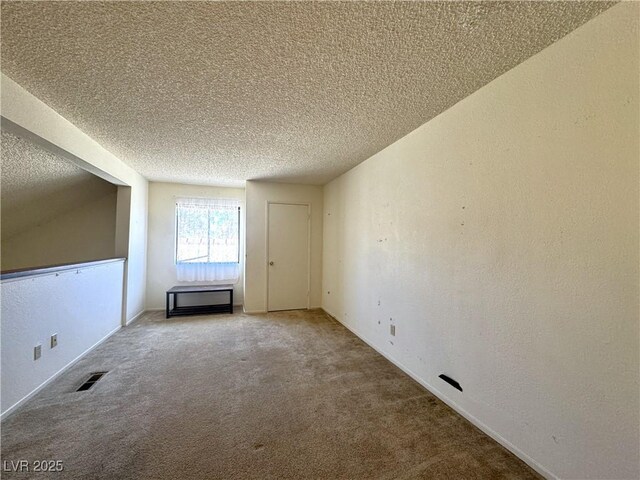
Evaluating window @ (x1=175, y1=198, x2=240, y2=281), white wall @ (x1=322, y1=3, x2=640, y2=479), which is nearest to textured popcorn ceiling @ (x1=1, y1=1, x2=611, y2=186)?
white wall @ (x1=322, y1=3, x2=640, y2=479)

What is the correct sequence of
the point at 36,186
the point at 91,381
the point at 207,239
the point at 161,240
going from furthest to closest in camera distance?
the point at 207,239, the point at 161,240, the point at 36,186, the point at 91,381

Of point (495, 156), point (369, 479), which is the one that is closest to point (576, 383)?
point (369, 479)

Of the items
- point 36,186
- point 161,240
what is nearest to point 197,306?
point 161,240

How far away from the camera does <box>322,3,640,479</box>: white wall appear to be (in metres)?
1.08

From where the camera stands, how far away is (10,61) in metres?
1.46

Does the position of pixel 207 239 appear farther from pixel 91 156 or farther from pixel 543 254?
pixel 543 254

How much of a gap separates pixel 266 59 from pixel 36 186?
11.7ft

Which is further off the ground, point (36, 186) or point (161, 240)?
point (36, 186)

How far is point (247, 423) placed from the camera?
5.61 feet

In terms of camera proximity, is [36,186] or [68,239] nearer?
[36,186]

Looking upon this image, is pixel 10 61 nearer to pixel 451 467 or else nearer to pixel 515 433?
pixel 451 467

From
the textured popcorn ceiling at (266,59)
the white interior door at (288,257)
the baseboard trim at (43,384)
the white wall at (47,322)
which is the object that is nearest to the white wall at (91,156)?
the textured popcorn ceiling at (266,59)

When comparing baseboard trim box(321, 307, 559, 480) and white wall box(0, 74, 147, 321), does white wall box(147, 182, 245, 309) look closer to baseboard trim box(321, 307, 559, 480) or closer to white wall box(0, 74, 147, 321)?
white wall box(0, 74, 147, 321)

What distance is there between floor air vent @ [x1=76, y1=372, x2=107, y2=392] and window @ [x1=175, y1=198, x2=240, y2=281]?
237cm
